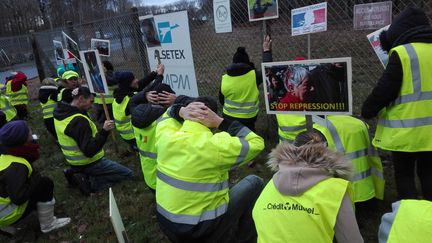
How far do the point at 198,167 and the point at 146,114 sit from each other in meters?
1.46

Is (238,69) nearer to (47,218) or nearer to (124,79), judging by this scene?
(124,79)

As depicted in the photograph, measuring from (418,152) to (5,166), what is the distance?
162 inches

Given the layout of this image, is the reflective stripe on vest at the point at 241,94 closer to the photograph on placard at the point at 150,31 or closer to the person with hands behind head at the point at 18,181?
the photograph on placard at the point at 150,31

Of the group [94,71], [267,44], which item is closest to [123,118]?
[94,71]

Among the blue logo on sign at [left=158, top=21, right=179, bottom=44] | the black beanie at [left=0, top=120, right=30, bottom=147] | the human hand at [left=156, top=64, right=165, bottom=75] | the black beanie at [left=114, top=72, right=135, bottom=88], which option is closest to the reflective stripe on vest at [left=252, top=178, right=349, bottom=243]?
the black beanie at [left=0, top=120, right=30, bottom=147]

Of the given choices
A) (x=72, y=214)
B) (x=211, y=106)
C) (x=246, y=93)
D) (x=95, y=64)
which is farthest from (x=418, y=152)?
(x=95, y=64)

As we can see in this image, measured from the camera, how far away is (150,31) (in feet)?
18.5

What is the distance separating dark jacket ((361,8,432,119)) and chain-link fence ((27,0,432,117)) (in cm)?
280

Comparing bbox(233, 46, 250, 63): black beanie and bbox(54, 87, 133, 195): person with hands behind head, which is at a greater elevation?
bbox(233, 46, 250, 63): black beanie

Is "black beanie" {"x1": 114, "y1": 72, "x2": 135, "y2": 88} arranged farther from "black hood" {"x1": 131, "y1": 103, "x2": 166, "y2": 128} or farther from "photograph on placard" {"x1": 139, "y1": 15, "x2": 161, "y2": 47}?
"black hood" {"x1": 131, "y1": 103, "x2": 166, "y2": 128}

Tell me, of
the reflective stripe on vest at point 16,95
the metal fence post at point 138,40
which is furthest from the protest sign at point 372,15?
the reflective stripe on vest at point 16,95

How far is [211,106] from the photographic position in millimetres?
3246

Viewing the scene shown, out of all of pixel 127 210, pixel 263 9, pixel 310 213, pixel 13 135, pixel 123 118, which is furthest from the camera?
pixel 123 118

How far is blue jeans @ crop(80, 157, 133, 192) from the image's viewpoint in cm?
553
